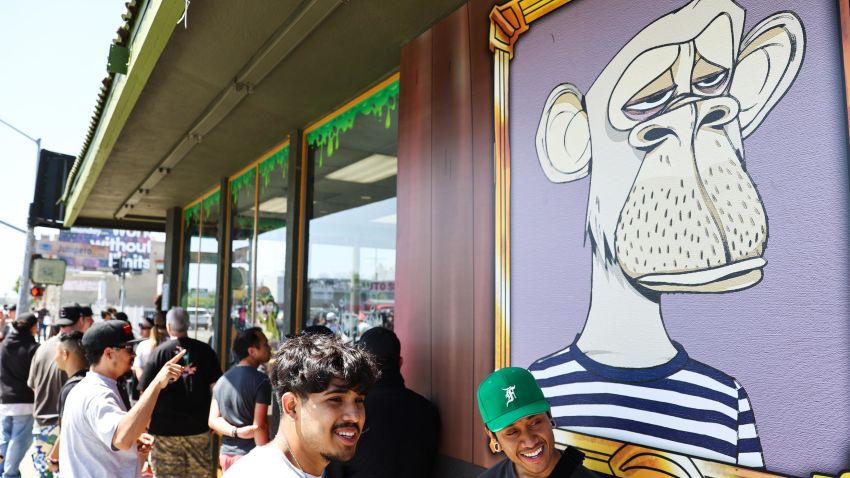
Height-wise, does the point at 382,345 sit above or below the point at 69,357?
A: above

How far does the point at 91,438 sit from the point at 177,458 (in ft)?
6.66

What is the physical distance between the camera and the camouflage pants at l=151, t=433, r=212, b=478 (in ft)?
14.3

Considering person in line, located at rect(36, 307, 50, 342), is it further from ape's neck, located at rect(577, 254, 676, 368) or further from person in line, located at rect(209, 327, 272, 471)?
ape's neck, located at rect(577, 254, 676, 368)

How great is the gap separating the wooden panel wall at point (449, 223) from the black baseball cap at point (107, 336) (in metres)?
1.62

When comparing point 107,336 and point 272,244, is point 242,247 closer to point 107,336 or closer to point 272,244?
point 272,244

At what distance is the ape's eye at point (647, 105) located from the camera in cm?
221

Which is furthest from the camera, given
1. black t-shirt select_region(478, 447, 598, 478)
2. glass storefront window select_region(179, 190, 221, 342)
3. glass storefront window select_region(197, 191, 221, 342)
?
glass storefront window select_region(179, 190, 221, 342)

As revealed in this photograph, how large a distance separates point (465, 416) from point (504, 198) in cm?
120

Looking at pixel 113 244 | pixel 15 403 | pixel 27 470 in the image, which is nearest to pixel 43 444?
pixel 15 403

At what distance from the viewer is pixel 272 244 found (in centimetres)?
662

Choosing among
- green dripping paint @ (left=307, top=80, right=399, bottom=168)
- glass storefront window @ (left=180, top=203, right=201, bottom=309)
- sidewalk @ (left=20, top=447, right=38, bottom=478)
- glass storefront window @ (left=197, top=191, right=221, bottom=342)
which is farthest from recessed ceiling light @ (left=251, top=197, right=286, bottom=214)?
sidewalk @ (left=20, top=447, right=38, bottom=478)

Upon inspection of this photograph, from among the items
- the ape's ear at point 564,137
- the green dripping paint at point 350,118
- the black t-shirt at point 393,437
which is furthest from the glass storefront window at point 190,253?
the ape's ear at point 564,137

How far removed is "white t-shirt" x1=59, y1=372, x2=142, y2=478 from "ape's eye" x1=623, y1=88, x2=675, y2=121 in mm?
2635

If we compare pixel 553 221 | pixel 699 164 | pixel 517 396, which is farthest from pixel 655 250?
pixel 517 396
